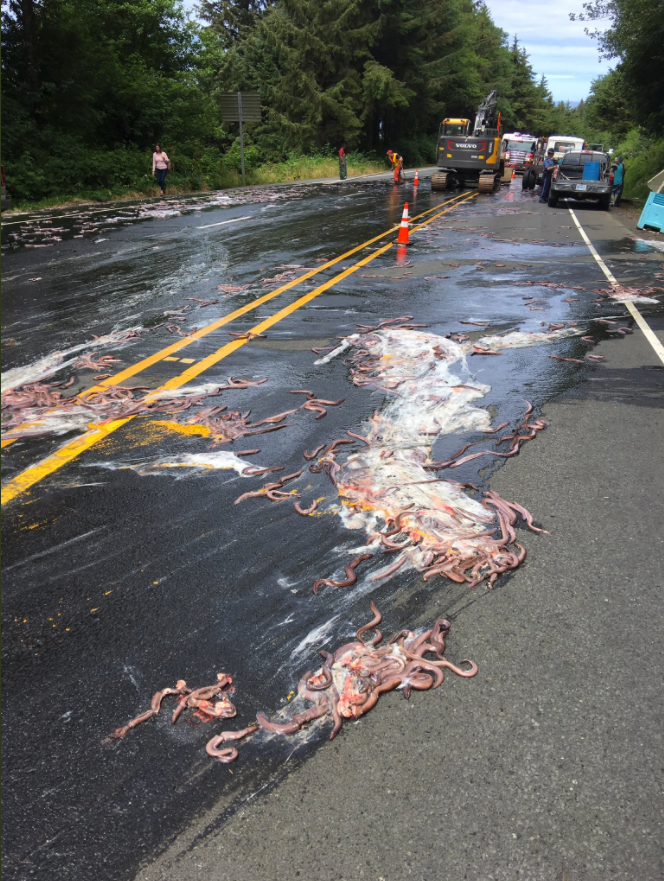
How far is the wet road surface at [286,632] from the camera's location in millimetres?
2396

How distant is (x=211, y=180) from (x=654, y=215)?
20891 mm

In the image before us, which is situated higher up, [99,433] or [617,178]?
[617,178]

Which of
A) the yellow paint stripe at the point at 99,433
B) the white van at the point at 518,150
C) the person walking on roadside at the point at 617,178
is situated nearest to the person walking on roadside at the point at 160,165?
the person walking on roadside at the point at 617,178

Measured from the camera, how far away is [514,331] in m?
8.75

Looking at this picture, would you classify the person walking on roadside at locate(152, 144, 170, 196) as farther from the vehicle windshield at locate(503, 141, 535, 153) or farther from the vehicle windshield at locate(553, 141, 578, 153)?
the vehicle windshield at locate(503, 141, 535, 153)

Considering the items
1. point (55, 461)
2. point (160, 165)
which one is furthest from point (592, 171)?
point (55, 461)

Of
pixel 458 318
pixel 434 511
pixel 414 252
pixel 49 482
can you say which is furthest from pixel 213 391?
pixel 414 252

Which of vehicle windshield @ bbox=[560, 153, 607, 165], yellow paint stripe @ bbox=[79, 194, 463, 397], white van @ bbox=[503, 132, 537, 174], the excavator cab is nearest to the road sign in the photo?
the excavator cab

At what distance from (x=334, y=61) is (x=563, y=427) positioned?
56.8 meters

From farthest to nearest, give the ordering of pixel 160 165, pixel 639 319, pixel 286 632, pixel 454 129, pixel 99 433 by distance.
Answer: pixel 454 129, pixel 160 165, pixel 639 319, pixel 99 433, pixel 286 632

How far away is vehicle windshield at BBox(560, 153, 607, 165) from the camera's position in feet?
88.2

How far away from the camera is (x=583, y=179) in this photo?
88.1 ft

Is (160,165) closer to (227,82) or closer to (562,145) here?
(562,145)

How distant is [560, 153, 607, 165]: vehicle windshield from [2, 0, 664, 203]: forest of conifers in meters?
5.36
